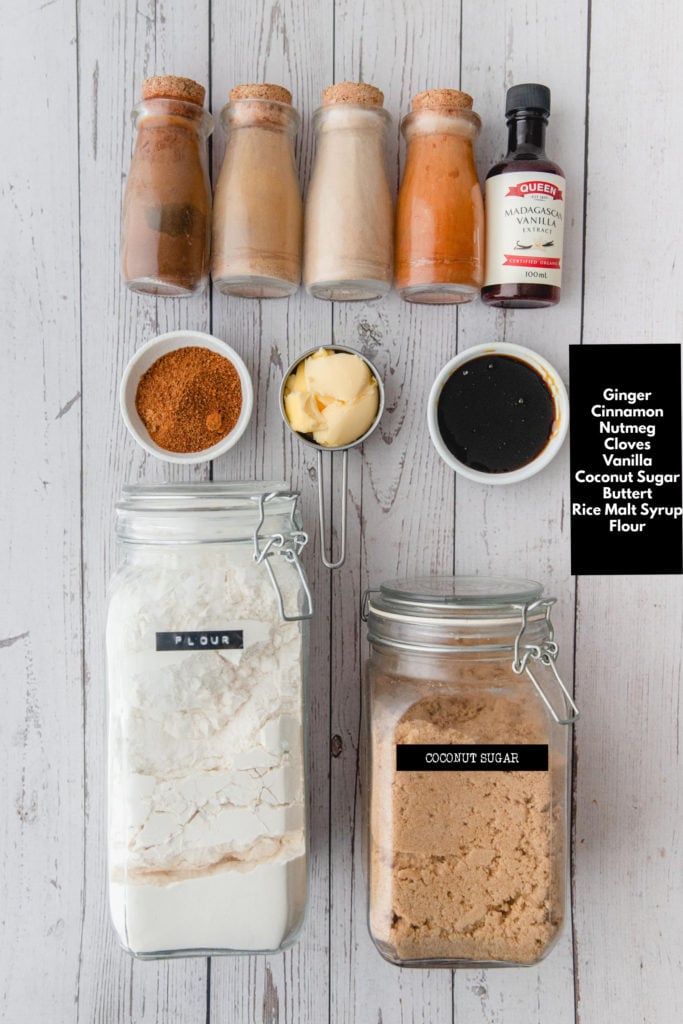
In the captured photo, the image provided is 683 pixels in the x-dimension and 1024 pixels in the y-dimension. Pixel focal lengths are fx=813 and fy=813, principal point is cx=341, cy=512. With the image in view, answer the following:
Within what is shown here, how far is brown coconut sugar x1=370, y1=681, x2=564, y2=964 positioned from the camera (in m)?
0.80

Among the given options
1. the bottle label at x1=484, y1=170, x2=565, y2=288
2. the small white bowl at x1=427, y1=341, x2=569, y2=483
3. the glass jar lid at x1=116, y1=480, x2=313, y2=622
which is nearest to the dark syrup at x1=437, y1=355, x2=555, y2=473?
the small white bowl at x1=427, y1=341, x2=569, y2=483

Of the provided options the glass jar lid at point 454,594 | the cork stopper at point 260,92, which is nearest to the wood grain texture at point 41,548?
the cork stopper at point 260,92

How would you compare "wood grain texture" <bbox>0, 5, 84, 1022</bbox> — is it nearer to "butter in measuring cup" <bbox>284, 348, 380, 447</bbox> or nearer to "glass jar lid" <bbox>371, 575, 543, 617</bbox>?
Answer: "butter in measuring cup" <bbox>284, 348, 380, 447</bbox>

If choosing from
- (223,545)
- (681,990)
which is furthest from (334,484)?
(681,990)

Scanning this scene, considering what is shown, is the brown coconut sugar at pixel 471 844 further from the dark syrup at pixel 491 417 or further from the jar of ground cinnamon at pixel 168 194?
the jar of ground cinnamon at pixel 168 194

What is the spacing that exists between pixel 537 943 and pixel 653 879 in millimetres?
263

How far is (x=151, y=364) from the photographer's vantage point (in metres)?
0.95

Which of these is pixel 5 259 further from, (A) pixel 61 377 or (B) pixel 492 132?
(B) pixel 492 132

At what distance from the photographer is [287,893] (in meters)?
0.82

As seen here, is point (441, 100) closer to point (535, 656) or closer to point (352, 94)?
point (352, 94)

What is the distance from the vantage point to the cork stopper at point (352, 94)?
2.94ft

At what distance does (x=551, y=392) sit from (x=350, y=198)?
322mm

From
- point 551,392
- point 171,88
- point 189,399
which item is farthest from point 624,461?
point 171,88

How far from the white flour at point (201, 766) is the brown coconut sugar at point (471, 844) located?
0.12m
